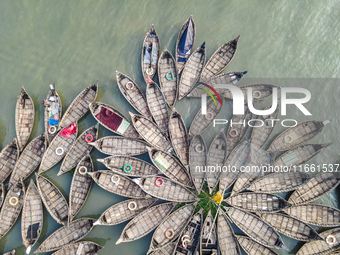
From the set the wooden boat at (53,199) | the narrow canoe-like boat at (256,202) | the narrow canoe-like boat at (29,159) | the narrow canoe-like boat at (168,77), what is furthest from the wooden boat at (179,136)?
the narrow canoe-like boat at (29,159)

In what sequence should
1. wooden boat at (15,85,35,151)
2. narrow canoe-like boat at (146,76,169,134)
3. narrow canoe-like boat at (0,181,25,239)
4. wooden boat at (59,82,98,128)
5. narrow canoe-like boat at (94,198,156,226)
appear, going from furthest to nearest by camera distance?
wooden boat at (59,82,98,128), wooden boat at (15,85,35,151), narrow canoe-like boat at (146,76,169,134), narrow canoe-like boat at (0,181,25,239), narrow canoe-like boat at (94,198,156,226)

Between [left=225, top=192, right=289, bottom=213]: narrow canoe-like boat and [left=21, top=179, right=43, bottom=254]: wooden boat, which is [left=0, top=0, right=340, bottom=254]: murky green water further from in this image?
[left=225, top=192, right=289, bottom=213]: narrow canoe-like boat

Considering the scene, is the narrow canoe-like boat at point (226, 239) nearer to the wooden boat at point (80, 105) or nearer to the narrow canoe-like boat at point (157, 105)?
the narrow canoe-like boat at point (157, 105)

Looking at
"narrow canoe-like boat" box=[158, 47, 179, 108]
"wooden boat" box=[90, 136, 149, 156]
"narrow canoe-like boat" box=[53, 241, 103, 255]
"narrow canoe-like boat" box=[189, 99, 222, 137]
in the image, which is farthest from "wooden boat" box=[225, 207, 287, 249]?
"narrow canoe-like boat" box=[53, 241, 103, 255]

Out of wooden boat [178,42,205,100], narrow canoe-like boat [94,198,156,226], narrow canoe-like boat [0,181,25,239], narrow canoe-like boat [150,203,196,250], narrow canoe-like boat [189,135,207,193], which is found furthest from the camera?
wooden boat [178,42,205,100]

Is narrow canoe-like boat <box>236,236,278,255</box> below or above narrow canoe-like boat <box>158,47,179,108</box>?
below
